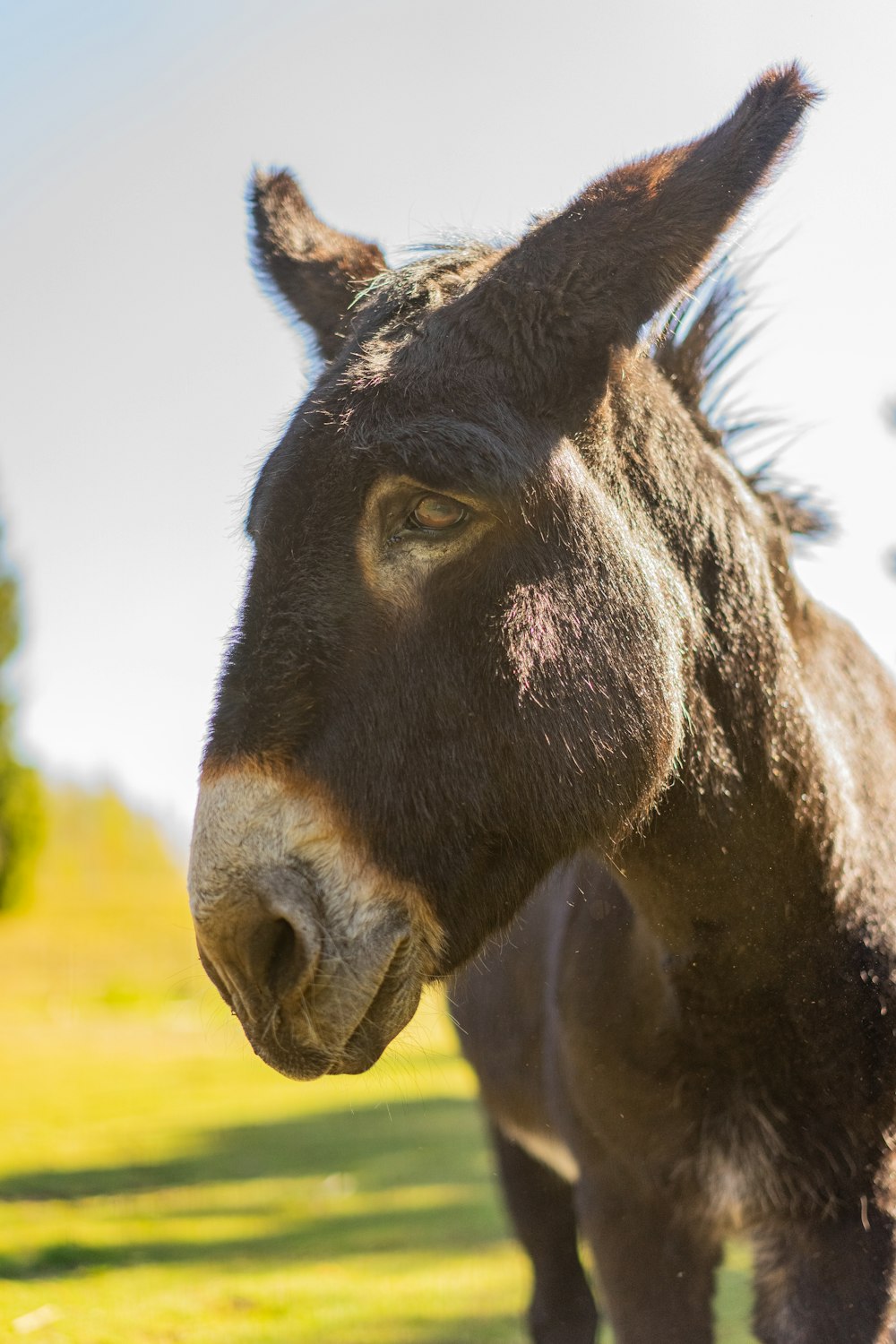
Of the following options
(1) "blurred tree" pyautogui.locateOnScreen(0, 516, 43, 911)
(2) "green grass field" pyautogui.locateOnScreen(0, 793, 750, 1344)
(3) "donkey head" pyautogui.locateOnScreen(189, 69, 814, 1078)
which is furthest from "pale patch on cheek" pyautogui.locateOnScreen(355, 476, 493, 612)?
(1) "blurred tree" pyautogui.locateOnScreen(0, 516, 43, 911)

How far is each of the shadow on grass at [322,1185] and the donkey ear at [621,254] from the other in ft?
15.4

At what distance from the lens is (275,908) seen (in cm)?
177

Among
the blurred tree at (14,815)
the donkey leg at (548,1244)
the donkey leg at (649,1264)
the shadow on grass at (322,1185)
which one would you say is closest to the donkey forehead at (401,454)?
the donkey leg at (649,1264)

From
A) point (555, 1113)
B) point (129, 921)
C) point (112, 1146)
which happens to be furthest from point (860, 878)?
point (129, 921)

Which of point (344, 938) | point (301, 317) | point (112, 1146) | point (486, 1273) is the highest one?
point (301, 317)

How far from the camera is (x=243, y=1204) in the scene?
6844mm

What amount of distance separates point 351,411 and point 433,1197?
20.3 ft

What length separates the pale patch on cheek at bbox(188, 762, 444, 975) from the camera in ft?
5.86

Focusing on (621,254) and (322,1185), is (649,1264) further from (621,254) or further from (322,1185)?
(322,1185)

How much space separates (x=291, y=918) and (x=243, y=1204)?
5.88 meters

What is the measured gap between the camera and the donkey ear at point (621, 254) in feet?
6.89

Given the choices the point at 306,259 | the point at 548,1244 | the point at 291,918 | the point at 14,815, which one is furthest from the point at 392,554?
the point at 14,815

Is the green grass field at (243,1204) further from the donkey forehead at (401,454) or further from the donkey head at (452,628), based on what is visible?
the donkey forehead at (401,454)

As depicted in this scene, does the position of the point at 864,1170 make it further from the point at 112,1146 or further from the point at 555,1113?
the point at 112,1146
